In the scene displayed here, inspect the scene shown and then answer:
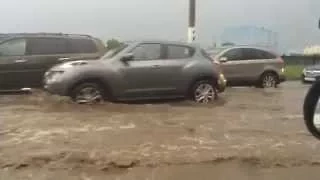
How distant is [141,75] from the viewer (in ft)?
46.2

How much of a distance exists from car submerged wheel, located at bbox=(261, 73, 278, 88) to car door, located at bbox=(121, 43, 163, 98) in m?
7.79

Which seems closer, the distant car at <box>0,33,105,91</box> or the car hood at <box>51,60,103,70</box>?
the car hood at <box>51,60,103,70</box>

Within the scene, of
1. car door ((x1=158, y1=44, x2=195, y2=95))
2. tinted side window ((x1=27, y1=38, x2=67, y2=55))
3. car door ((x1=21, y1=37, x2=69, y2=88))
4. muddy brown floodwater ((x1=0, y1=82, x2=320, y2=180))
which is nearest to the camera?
muddy brown floodwater ((x1=0, y1=82, x2=320, y2=180))

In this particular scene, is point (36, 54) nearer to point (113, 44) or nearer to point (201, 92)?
point (201, 92)

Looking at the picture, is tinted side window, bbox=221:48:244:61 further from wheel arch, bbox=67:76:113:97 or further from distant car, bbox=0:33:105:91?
wheel arch, bbox=67:76:113:97

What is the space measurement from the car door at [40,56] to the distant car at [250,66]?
5910 millimetres

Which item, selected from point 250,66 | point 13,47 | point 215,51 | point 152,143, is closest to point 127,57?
point 13,47

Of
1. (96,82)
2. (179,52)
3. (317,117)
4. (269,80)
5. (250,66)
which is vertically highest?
(317,117)

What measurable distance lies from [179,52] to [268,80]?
756 cm

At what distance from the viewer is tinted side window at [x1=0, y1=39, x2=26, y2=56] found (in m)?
16.2

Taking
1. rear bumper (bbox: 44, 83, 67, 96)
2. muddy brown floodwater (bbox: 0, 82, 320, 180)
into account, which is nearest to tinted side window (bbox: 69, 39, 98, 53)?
rear bumper (bbox: 44, 83, 67, 96)

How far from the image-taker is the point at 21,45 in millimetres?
16375

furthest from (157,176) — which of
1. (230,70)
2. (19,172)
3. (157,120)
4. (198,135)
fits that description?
(230,70)

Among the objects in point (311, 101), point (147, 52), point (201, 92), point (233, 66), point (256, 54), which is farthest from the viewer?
point (256, 54)
